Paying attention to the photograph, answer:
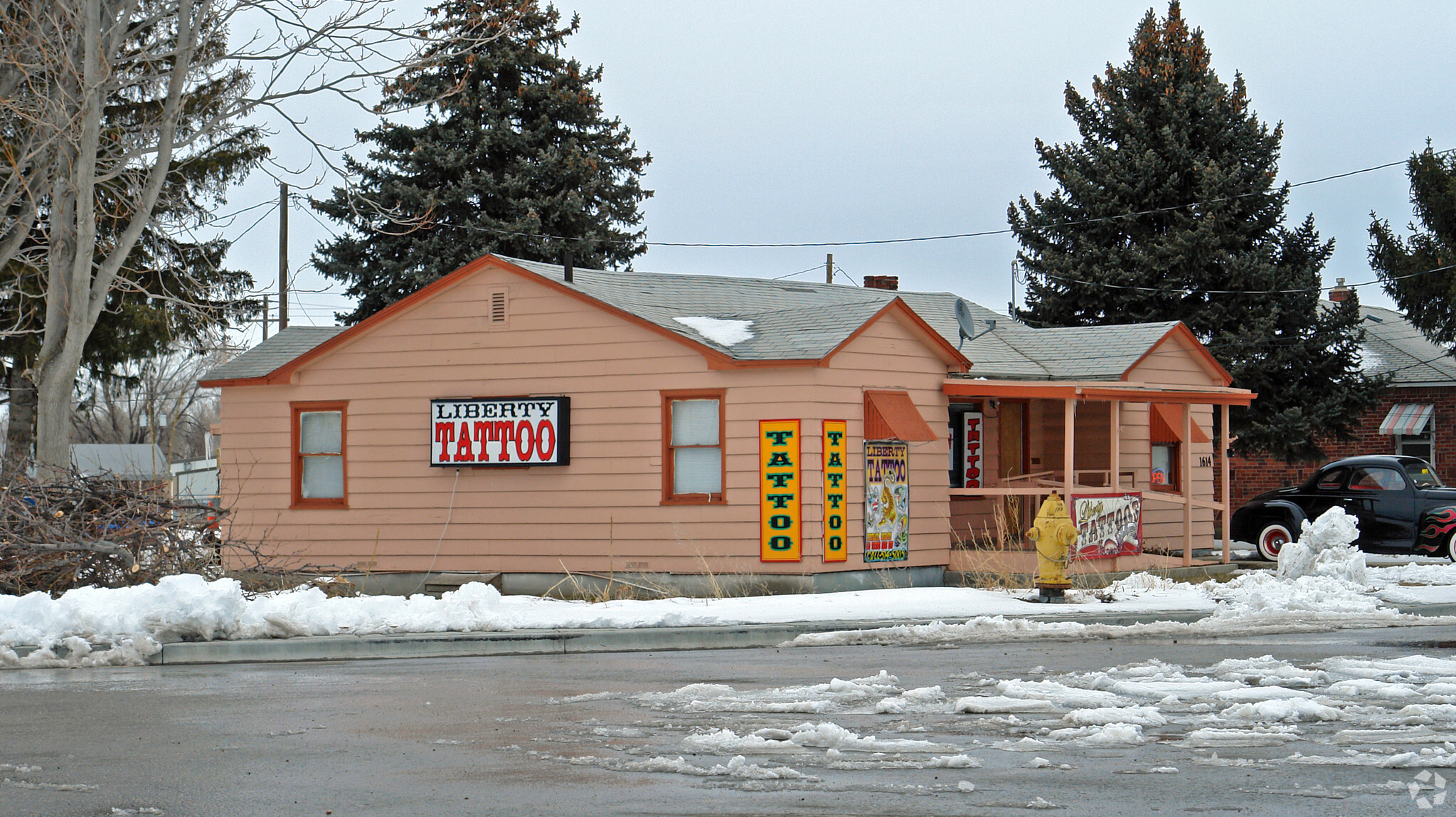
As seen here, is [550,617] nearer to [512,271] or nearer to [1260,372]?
[512,271]

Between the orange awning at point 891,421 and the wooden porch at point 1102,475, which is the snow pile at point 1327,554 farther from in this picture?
the orange awning at point 891,421

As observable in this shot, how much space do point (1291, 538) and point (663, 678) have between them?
15.8 m

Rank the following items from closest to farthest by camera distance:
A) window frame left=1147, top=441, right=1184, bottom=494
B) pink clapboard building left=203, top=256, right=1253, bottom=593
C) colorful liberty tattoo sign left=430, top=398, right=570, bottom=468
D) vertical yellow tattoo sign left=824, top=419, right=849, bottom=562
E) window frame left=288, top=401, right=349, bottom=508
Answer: vertical yellow tattoo sign left=824, top=419, right=849, bottom=562, pink clapboard building left=203, top=256, right=1253, bottom=593, colorful liberty tattoo sign left=430, top=398, right=570, bottom=468, window frame left=288, top=401, right=349, bottom=508, window frame left=1147, top=441, right=1184, bottom=494

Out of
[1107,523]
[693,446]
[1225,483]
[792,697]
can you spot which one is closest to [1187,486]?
[1225,483]

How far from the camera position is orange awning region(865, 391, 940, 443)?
1855 cm

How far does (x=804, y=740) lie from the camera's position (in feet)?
26.7

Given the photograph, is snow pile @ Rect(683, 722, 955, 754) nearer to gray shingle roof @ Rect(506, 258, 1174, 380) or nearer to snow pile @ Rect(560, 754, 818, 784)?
snow pile @ Rect(560, 754, 818, 784)

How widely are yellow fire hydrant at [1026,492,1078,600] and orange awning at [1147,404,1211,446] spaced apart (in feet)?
23.0

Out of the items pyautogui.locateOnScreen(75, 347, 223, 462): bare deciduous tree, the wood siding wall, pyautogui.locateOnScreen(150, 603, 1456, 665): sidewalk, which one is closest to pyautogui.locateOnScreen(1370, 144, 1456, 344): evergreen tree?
the wood siding wall

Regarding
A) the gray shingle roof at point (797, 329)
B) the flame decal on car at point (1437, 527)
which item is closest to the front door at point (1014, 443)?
the gray shingle roof at point (797, 329)

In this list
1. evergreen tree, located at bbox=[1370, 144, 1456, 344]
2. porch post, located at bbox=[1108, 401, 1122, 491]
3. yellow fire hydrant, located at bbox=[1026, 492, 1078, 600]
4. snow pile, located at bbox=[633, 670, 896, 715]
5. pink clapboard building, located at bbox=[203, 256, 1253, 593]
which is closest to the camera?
snow pile, located at bbox=[633, 670, 896, 715]

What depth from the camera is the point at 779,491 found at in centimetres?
Answer: 1817

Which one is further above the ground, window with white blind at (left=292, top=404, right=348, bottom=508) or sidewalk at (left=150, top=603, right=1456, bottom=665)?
window with white blind at (left=292, top=404, right=348, bottom=508)

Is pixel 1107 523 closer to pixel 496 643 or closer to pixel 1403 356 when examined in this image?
pixel 496 643
